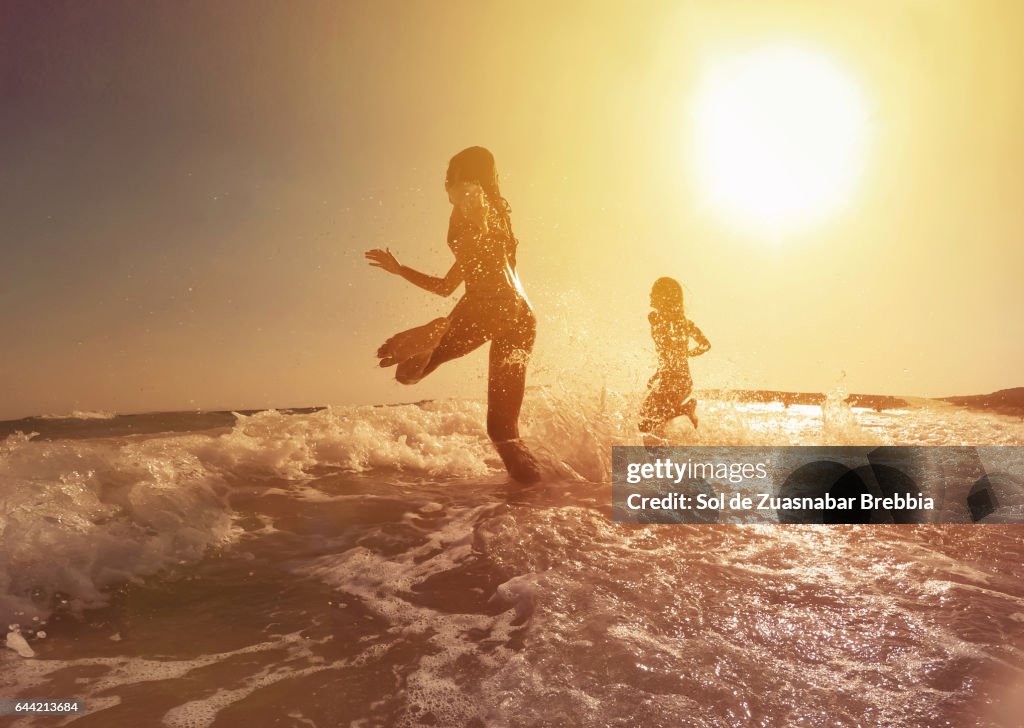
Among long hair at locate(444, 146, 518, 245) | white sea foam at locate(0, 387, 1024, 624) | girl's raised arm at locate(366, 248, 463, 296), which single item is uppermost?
long hair at locate(444, 146, 518, 245)

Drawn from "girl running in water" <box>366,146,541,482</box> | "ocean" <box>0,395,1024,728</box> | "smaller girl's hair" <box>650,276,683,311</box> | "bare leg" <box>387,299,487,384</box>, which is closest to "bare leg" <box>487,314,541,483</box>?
"girl running in water" <box>366,146,541,482</box>

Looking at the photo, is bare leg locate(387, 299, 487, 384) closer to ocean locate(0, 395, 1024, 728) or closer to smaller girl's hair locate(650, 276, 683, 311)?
ocean locate(0, 395, 1024, 728)

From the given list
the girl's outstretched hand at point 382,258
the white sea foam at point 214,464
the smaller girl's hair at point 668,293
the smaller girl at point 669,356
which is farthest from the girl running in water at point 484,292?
the smaller girl's hair at point 668,293

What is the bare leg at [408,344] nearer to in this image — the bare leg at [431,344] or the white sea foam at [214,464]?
the bare leg at [431,344]

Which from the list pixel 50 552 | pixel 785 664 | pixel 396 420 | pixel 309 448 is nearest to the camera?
pixel 785 664

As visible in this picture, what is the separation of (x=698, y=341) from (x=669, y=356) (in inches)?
22.4

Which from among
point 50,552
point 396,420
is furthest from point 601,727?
point 396,420

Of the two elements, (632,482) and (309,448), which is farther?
(309,448)

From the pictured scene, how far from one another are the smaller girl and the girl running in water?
331 cm

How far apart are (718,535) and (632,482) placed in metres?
1.96

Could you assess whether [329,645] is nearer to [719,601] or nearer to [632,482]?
[719,601]

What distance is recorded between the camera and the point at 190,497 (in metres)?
4.29

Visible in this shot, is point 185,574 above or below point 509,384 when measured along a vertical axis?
below

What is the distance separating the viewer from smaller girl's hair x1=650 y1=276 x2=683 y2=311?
816 centimetres
